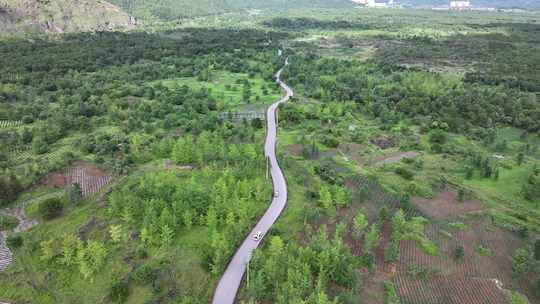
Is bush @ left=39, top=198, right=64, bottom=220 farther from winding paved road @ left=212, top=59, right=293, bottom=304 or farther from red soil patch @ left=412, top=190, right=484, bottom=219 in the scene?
red soil patch @ left=412, top=190, right=484, bottom=219

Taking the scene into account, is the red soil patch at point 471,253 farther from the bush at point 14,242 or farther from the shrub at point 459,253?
the bush at point 14,242

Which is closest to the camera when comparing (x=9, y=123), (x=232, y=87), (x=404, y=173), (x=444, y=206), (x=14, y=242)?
(x=14, y=242)

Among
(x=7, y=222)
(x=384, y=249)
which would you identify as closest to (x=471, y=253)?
(x=384, y=249)

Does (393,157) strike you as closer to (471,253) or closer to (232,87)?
(471,253)

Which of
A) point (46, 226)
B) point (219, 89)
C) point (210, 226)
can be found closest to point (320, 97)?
point (219, 89)

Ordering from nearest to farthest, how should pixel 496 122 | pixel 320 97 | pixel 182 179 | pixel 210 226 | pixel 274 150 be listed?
1. pixel 210 226
2. pixel 182 179
3. pixel 274 150
4. pixel 496 122
5. pixel 320 97

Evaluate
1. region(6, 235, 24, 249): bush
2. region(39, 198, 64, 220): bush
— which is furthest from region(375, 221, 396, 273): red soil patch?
region(6, 235, 24, 249): bush

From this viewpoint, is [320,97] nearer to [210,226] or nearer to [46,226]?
→ [210,226]
